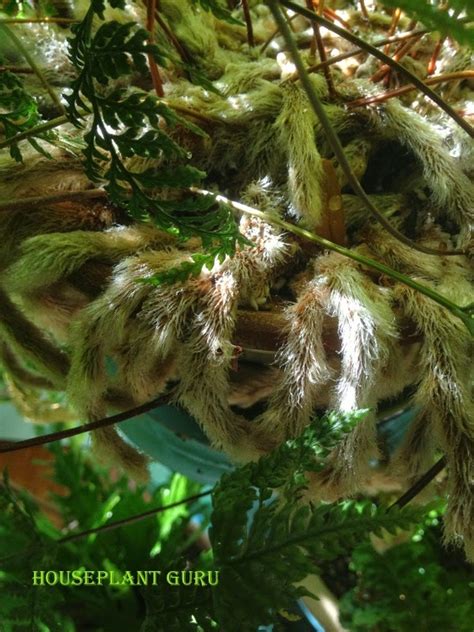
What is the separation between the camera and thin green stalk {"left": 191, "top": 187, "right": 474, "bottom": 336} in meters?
0.48

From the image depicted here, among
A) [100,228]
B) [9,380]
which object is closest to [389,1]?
[100,228]

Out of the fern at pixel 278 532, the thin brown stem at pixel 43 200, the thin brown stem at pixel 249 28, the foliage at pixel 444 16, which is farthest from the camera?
the thin brown stem at pixel 249 28

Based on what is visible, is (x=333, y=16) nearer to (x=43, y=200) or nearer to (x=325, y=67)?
(x=325, y=67)

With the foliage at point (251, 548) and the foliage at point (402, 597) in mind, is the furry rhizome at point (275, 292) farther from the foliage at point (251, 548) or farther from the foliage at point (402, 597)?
the foliage at point (402, 597)

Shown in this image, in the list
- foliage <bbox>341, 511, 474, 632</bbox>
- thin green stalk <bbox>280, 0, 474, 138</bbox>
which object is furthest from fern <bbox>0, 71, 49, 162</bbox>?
foliage <bbox>341, 511, 474, 632</bbox>

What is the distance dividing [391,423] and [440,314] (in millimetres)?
289

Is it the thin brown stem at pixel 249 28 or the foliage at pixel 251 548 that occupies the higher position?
the thin brown stem at pixel 249 28

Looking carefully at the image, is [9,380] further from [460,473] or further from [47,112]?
[460,473]

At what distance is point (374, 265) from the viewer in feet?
1.69

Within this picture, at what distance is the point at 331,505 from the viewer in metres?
0.46

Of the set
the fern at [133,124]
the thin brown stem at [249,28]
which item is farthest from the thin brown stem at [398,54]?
the fern at [133,124]

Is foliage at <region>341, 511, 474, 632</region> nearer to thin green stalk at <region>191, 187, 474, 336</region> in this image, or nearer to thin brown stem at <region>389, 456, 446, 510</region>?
thin brown stem at <region>389, 456, 446, 510</region>

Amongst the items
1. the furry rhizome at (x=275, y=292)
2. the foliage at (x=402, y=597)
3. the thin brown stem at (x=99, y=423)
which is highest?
the furry rhizome at (x=275, y=292)

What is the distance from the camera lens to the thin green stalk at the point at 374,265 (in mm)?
480
